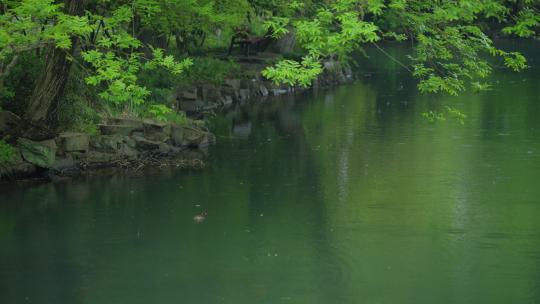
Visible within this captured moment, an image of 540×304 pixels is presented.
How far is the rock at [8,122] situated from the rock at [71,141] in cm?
100

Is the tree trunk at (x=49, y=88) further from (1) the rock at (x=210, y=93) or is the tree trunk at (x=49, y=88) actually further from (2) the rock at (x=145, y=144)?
(1) the rock at (x=210, y=93)

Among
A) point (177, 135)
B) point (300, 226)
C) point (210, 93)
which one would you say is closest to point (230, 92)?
point (210, 93)

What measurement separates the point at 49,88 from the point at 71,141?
4.21ft

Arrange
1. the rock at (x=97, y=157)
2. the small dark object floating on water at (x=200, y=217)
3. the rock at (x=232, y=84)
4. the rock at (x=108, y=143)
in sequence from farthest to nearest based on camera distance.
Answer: the rock at (x=232, y=84)
the rock at (x=108, y=143)
the rock at (x=97, y=157)
the small dark object floating on water at (x=200, y=217)

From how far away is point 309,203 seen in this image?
63.9 ft

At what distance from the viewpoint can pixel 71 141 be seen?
72.9ft

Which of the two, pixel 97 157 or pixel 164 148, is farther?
pixel 164 148

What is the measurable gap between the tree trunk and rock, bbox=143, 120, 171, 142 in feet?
9.17

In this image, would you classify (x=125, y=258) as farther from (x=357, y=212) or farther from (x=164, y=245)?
(x=357, y=212)

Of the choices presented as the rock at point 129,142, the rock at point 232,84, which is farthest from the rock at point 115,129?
the rock at point 232,84

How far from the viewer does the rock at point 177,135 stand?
25062mm

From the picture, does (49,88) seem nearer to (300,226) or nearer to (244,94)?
(300,226)

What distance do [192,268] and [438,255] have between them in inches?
151

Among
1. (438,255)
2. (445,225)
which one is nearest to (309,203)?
(445,225)
